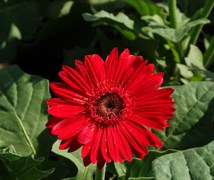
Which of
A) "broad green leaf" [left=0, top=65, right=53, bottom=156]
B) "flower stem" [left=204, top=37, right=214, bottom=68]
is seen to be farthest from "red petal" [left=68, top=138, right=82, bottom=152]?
"flower stem" [left=204, top=37, right=214, bottom=68]

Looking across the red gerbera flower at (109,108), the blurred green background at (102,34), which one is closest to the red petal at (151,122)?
the red gerbera flower at (109,108)

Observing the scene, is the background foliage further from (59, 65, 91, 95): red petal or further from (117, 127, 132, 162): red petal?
(59, 65, 91, 95): red petal

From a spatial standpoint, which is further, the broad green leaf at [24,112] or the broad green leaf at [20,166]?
the broad green leaf at [24,112]

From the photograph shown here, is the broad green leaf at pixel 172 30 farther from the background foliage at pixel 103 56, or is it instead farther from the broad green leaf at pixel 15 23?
the broad green leaf at pixel 15 23

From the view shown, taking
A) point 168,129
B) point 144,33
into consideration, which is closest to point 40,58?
point 144,33

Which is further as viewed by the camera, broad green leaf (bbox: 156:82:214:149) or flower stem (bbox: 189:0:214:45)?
flower stem (bbox: 189:0:214:45)

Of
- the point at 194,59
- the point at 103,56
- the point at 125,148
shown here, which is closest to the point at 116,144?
the point at 125,148
